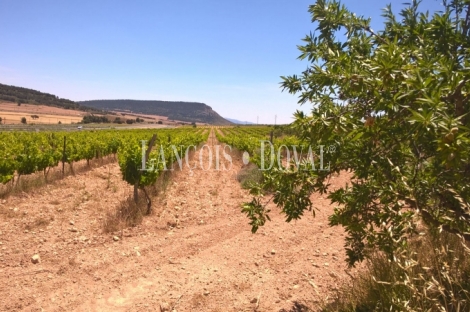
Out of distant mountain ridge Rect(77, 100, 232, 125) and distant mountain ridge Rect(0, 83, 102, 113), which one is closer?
distant mountain ridge Rect(0, 83, 102, 113)

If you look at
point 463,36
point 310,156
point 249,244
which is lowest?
point 249,244

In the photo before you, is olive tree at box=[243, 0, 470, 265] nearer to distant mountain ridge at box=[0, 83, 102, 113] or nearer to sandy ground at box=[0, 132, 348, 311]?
sandy ground at box=[0, 132, 348, 311]

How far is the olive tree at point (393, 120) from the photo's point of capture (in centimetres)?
143

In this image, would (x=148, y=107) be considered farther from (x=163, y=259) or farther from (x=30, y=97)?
(x=163, y=259)

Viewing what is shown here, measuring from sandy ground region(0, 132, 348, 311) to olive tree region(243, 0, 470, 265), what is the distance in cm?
94

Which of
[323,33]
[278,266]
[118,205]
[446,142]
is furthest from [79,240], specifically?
[446,142]

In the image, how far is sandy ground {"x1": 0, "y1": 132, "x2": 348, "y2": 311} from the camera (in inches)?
151

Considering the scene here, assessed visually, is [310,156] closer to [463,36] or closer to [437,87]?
[437,87]

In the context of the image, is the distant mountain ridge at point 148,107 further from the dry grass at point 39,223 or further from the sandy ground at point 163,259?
the sandy ground at point 163,259

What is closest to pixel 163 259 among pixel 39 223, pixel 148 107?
pixel 39 223

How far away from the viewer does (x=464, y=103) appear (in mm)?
1792

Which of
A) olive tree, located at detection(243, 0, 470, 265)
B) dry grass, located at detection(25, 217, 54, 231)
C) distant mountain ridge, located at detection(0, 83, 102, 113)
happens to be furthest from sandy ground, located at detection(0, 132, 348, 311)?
distant mountain ridge, located at detection(0, 83, 102, 113)

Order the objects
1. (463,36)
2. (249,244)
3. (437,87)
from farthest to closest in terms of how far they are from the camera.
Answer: (249,244)
(463,36)
(437,87)

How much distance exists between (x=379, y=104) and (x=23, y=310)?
16.1ft
